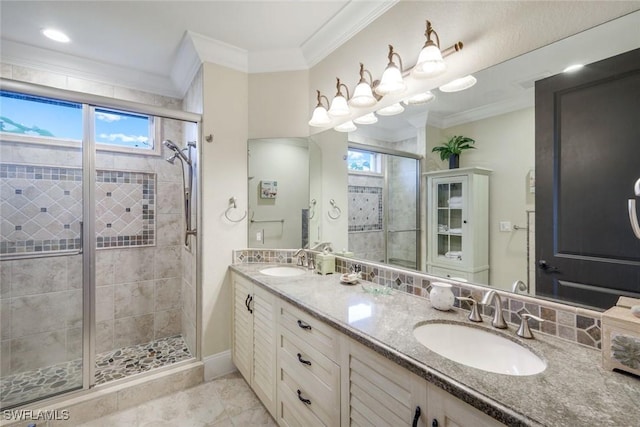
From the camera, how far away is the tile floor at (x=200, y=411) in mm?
1798

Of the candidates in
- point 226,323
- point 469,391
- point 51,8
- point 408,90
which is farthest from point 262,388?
point 51,8

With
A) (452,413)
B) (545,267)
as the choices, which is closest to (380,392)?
(452,413)

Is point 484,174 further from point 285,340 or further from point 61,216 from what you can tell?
point 61,216

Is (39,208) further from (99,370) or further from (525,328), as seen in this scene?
(525,328)

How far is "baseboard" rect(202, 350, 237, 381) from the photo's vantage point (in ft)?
7.40

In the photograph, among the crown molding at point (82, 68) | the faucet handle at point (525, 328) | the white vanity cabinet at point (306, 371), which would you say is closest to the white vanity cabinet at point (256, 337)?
the white vanity cabinet at point (306, 371)

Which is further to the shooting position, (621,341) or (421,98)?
(421,98)

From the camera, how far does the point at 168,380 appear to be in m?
2.09

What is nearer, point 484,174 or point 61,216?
point 484,174

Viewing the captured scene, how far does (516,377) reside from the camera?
2.49 feet

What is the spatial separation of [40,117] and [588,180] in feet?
10.8

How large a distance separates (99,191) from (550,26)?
10.9ft

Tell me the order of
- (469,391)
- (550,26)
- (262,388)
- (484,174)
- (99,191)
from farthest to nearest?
(99,191), (262,388), (484,174), (550,26), (469,391)

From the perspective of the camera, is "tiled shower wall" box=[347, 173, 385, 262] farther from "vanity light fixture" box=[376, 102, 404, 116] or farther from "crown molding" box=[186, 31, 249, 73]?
"crown molding" box=[186, 31, 249, 73]
